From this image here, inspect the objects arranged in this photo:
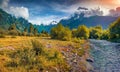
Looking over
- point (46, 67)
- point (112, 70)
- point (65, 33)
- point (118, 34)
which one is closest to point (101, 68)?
point (112, 70)

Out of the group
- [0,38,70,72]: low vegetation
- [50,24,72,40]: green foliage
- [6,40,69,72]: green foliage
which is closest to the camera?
[0,38,70,72]: low vegetation

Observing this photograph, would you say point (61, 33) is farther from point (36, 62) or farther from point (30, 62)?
point (30, 62)

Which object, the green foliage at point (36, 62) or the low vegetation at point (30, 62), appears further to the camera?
the green foliage at point (36, 62)

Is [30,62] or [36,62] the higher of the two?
[30,62]

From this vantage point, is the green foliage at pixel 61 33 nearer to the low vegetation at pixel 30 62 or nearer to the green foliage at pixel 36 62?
the green foliage at pixel 36 62

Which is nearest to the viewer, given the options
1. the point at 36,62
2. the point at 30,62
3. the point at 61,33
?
the point at 30,62

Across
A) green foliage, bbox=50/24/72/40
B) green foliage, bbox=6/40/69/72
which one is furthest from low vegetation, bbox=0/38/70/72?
green foliage, bbox=50/24/72/40

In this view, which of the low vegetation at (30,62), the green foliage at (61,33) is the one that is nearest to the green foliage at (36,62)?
the low vegetation at (30,62)

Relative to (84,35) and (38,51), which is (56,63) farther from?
(84,35)

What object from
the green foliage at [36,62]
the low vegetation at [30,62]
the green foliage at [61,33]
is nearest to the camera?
the low vegetation at [30,62]

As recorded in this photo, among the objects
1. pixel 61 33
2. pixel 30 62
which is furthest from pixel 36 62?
pixel 61 33

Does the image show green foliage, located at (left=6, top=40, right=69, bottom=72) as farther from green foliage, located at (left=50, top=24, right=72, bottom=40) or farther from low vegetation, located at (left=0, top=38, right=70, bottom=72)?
green foliage, located at (left=50, top=24, right=72, bottom=40)

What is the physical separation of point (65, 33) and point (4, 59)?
174ft

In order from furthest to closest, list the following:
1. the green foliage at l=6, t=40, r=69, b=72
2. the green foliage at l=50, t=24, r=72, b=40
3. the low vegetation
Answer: the green foliage at l=50, t=24, r=72, b=40, the green foliage at l=6, t=40, r=69, b=72, the low vegetation
